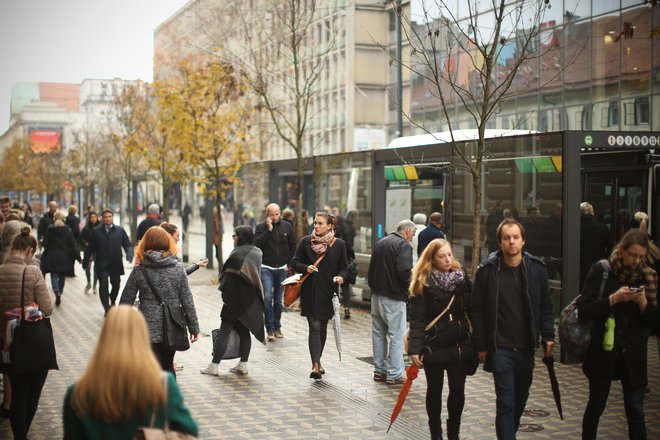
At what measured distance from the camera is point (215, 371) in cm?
1145

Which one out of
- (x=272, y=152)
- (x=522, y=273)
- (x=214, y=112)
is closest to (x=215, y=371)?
(x=522, y=273)

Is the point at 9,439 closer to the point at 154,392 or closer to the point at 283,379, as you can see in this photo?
the point at 283,379

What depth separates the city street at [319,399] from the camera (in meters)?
8.51

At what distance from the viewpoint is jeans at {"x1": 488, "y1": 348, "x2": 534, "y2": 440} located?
269 inches

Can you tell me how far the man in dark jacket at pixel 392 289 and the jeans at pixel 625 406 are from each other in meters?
3.81

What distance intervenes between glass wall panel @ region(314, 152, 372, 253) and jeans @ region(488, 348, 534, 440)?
11.9m

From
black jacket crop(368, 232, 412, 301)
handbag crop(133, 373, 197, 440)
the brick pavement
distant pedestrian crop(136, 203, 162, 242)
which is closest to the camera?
handbag crop(133, 373, 197, 440)

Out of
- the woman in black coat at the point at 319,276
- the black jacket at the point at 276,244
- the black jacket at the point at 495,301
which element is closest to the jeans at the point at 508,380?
the black jacket at the point at 495,301

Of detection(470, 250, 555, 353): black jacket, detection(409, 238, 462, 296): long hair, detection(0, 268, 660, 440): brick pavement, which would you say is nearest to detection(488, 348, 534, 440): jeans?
detection(470, 250, 555, 353): black jacket

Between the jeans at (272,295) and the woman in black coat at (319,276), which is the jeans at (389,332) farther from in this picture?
the jeans at (272,295)

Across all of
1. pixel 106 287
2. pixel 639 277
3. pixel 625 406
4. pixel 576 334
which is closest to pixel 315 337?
pixel 576 334

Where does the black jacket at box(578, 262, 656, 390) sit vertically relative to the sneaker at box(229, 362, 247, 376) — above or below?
above

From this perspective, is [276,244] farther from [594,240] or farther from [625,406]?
[625,406]

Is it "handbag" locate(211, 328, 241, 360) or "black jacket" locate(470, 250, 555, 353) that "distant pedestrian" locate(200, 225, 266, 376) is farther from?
"black jacket" locate(470, 250, 555, 353)
